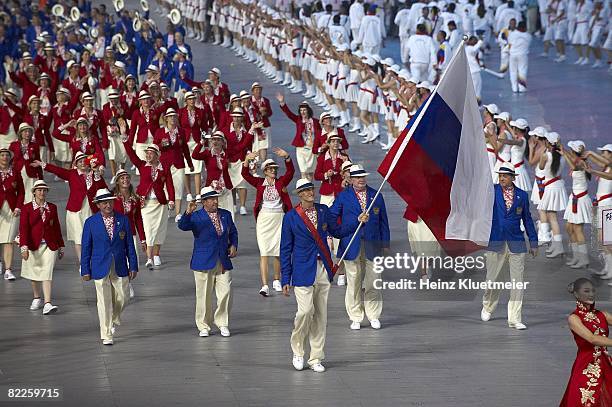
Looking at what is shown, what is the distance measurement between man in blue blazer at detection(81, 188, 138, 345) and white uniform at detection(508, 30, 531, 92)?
63.1 feet

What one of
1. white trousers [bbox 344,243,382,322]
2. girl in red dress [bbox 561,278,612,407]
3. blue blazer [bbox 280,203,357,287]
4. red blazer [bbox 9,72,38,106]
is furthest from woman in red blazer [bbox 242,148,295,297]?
red blazer [bbox 9,72,38,106]

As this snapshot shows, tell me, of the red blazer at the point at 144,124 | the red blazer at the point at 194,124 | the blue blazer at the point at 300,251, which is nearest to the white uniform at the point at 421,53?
the red blazer at the point at 194,124

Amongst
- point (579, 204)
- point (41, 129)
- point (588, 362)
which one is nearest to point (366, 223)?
point (579, 204)

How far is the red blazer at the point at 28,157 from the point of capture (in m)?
19.8

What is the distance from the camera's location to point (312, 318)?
13922 millimetres

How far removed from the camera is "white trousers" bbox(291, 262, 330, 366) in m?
13.8

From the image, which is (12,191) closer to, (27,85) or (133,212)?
(133,212)

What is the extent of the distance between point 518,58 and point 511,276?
17.8 m

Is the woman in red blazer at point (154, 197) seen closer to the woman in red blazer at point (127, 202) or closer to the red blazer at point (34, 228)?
the woman in red blazer at point (127, 202)

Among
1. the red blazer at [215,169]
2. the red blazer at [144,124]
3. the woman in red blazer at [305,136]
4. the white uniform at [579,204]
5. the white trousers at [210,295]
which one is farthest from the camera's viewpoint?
the red blazer at [144,124]

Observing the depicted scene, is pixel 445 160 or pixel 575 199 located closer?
pixel 445 160

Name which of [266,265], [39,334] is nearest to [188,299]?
[266,265]

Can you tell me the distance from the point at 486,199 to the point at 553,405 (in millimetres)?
2299

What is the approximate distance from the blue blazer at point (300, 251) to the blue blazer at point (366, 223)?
1.19m
